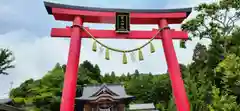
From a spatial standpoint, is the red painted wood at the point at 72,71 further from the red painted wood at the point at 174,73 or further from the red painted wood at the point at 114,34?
A: the red painted wood at the point at 174,73

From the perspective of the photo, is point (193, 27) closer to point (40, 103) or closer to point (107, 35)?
point (107, 35)

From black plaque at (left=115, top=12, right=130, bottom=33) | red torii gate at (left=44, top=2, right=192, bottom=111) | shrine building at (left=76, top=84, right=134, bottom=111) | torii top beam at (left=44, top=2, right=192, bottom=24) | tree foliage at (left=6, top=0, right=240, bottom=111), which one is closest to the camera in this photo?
red torii gate at (left=44, top=2, right=192, bottom=111)

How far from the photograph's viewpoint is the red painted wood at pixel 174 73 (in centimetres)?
679

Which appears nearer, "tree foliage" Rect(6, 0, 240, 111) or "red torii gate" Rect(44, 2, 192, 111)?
"red torii gate" Rect(44, 2, 192, 111)

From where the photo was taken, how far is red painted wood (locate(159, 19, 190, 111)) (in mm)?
6785

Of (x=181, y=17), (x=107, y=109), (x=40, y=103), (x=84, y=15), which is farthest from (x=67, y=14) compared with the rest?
(x=40, y=103)

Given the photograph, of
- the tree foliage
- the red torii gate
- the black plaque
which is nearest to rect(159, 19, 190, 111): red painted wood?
the red torii gate

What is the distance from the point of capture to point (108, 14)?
25.6 feet

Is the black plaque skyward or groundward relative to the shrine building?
skyward

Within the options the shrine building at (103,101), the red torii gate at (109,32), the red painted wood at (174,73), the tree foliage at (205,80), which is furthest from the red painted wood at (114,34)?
the shrine building at (103,101)

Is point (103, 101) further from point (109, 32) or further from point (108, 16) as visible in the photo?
point (108, 16)

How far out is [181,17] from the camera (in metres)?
8.28

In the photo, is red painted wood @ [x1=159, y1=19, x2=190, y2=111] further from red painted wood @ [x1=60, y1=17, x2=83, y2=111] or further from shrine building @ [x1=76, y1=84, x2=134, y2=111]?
shrine building @ [x1=76, y1=84, x2=134, y2=111]

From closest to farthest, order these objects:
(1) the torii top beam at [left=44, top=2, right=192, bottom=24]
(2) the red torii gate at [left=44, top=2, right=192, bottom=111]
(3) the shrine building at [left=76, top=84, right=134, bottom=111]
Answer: (2) the red torii gate at [left=44, top=2, right=192, bottom=111] → (1) the torii top beam at [left=44, top=2, right=192, bottom=24] → (3) the shrine building at [left=76, top=84, right=134, bottom=111]
